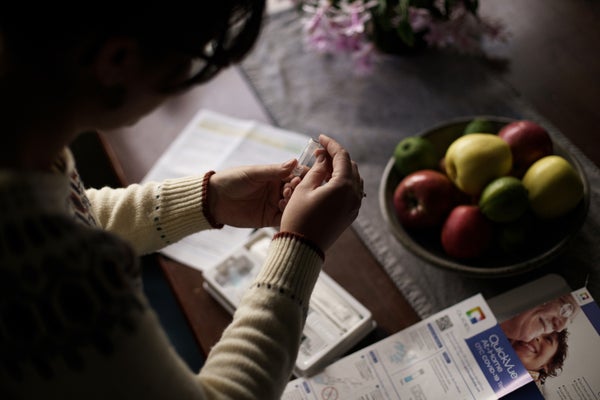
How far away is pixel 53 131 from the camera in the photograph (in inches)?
→ 21.4

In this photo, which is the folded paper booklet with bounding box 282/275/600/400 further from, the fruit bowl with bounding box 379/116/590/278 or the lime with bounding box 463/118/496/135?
the lime with bounding box 463/118/496/135

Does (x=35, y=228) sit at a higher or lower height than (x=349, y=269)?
higher

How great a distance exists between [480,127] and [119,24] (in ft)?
2.01

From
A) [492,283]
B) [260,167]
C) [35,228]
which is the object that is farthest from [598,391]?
[35,228]

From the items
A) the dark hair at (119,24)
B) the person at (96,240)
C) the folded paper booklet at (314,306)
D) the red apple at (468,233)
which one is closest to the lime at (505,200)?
the red apple at (468,233)

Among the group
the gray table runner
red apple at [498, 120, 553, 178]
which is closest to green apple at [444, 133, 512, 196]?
red apple at [498, 120, 553, 178]

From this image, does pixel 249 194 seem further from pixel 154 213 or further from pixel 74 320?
pixel 74 320

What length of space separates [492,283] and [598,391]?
0.20 m

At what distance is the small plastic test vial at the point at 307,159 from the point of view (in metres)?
0.81

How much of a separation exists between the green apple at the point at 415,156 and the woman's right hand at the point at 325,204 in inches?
7.8

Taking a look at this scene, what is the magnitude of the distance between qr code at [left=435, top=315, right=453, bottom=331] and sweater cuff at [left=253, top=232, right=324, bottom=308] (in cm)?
24

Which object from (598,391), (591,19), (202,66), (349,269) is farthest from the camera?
(591,19)

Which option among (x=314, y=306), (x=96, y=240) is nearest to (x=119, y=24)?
(x=96, y=240)

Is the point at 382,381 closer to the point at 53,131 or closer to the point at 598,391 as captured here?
the point at 598,391
